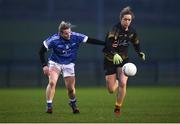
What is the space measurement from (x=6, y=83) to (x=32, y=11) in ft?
58.5

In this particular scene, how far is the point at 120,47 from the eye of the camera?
16.3 meters

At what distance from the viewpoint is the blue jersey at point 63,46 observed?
16.2 metres

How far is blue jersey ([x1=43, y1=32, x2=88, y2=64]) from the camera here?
1623 cm

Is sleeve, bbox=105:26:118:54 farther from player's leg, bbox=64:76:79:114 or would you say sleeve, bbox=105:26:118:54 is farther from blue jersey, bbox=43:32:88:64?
player's leg, bbox=64:76:79:114

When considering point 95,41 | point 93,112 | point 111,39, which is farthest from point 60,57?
point 93,112

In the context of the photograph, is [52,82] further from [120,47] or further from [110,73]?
[120,47]

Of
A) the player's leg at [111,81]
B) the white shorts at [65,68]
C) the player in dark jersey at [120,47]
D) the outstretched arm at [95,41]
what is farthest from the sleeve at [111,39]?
the white shorts at [65,68]

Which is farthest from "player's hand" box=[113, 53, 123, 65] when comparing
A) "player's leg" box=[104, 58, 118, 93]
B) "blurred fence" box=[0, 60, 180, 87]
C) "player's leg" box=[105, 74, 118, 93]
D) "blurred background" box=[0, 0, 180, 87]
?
"blurred background" box=[0, 0, 180, 87]

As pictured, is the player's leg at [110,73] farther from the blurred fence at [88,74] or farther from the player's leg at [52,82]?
the blurred fence at [88,74]

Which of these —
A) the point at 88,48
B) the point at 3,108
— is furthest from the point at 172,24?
the point at 3,108

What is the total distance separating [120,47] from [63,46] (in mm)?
1240

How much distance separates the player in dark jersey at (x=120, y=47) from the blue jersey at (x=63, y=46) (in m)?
0.65

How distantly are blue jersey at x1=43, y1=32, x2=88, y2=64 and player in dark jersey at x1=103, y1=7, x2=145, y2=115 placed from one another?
0.65 metres

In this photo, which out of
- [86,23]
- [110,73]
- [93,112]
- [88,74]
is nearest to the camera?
[110,73]
